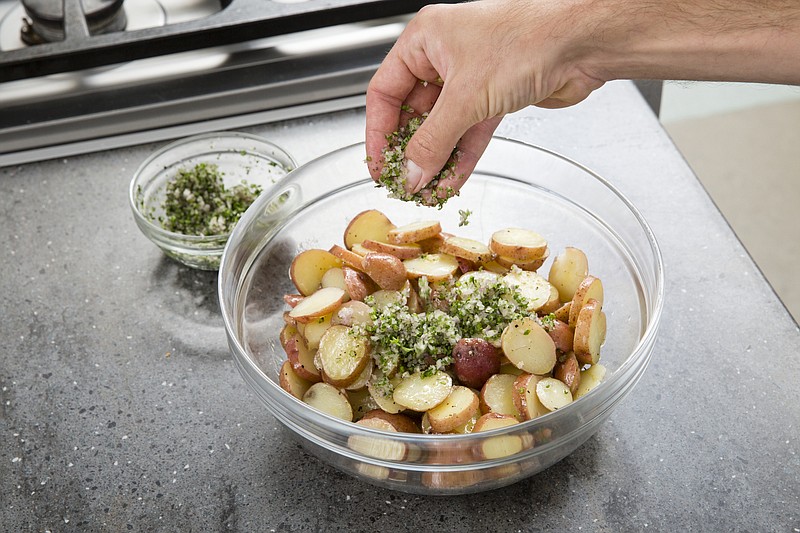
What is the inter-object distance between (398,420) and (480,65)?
44cm

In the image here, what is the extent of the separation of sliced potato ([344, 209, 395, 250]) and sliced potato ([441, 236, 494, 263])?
11 cm

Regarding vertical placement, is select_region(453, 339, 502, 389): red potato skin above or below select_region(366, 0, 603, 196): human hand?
below

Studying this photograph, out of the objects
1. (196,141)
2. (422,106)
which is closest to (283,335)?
(422,106)

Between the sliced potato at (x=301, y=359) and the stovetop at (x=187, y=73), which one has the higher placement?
the stovetop at (x=187, y=73)

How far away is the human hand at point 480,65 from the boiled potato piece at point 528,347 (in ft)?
0.81

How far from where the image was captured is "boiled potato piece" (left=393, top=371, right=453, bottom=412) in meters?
0.97

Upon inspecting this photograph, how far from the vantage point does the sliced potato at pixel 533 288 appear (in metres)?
1.09

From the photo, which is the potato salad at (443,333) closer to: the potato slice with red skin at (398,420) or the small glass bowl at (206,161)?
the potato slice with red skin at (398,420)

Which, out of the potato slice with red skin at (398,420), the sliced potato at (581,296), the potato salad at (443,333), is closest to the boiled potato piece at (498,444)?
the potato salad at (443,333)

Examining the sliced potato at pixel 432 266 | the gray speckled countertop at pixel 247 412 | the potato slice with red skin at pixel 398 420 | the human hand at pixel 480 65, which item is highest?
the human hand at pixel 480 65

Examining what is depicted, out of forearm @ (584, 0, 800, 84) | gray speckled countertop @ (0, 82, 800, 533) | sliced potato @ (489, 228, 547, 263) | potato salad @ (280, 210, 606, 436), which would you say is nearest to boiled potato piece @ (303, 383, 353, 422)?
potato salad @ (280, 210, 606, 436)

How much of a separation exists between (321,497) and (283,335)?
236 mm

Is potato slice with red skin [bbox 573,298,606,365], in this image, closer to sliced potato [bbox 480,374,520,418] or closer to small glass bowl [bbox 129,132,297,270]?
sliced potato [bbox 480,374,520,418]

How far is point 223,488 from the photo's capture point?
1050 mm
